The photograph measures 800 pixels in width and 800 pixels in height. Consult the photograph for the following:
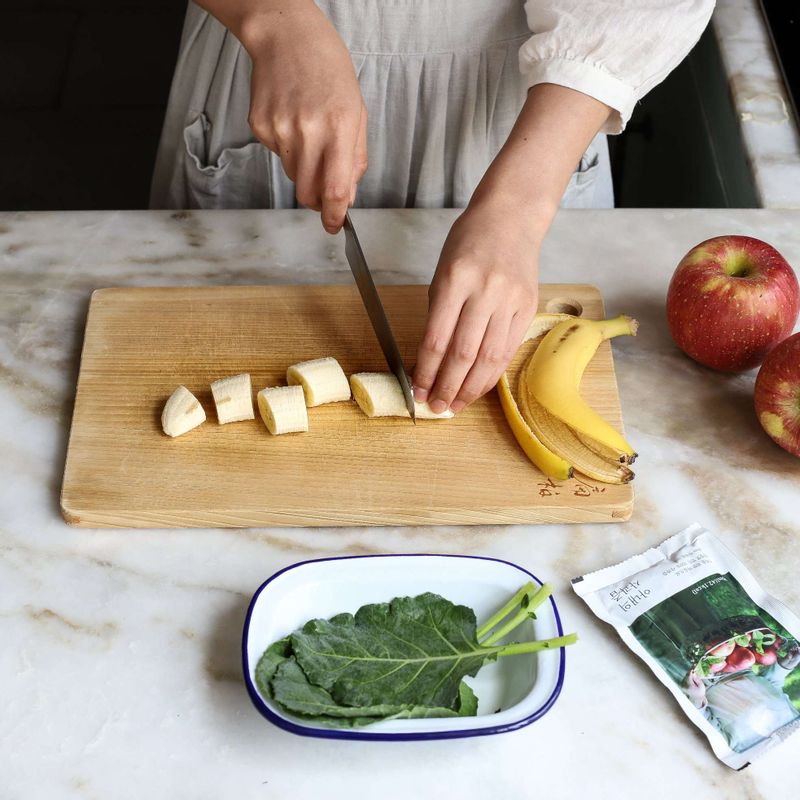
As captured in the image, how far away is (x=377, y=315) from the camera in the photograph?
1.24m

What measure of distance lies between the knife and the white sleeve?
1.07 feet

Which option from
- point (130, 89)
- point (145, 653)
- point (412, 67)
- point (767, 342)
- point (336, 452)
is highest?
point (412, 67)

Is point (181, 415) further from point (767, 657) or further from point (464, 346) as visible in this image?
point (767, 657)

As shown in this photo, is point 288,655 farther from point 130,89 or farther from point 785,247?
point 130,89

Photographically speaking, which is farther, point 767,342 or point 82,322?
point 82,322

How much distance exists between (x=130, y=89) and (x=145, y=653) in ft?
7.78

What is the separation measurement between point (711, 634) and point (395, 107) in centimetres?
90

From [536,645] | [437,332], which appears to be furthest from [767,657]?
[437,332]

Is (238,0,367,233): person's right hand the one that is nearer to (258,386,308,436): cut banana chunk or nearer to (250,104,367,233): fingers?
(250,104,367,233): fingers

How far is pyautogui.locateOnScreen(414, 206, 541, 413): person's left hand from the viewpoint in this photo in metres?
1.12

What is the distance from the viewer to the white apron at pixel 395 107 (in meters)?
1.38

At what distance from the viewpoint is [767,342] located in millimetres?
1242

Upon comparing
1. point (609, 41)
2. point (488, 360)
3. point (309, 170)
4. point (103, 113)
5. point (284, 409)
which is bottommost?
point (103, 113)

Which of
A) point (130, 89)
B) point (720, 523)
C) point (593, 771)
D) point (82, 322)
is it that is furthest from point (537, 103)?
point (130, 89)
